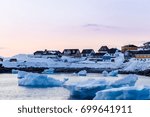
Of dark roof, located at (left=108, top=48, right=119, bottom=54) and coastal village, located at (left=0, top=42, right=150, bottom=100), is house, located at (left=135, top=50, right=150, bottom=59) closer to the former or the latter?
coastal village, located at (left=0, top=42, right=150, bottom=100)

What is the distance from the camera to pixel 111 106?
7.78m

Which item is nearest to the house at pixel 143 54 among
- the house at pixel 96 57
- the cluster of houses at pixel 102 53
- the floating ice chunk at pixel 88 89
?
the cluster of houses at pixel 102 53

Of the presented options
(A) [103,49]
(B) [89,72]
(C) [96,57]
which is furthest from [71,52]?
(B) [89,72]

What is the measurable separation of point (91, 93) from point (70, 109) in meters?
5.22

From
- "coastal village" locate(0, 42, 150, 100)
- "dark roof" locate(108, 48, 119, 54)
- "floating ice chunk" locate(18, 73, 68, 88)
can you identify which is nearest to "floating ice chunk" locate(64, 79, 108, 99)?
"coastal village" locate(0, 42, 150, 100)

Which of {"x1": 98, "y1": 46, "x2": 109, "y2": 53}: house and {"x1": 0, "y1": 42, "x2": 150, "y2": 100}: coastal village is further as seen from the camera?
{"x1": 98, "y1": 46, "x2": 109, "y2": 53}: house

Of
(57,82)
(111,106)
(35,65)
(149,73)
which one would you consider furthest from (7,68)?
(111,106)

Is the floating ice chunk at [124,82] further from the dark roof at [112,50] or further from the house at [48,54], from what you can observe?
the dark roof at [112,50]

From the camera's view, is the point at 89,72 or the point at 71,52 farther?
the point at 71,52

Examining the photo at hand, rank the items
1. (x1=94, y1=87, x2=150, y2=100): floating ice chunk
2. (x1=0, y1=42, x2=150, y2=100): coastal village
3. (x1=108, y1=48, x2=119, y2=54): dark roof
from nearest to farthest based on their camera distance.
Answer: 1. (x1=94, y1=87, x2=150, y2=100): floating ice chunk
2. (x1=0, y1=42, x2=150, y2=100): coastal village
3. (x1=108, y1=48, x2=119, y2=54): dark roof

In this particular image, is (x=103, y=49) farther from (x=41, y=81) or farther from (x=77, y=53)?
(x=41, y=81)

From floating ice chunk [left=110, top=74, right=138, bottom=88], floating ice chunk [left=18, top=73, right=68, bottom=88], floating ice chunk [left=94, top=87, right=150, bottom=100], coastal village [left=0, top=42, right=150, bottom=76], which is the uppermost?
floating ice chunk [left=94, top=87, right=150, bottom=100]

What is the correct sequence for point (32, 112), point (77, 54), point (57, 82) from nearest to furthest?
point (32, 112) → point (57, 82) → point (77, 54)

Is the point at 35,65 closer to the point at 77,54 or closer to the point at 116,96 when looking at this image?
the point at 77,54
